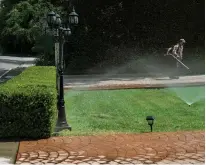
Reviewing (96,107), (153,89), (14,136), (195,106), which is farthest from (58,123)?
(153,89)

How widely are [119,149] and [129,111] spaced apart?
476 cm

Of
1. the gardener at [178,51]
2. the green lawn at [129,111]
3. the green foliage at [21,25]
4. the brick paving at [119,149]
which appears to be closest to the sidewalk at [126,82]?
the green lawn at [129,111]

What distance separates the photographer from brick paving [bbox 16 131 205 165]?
20.7 ft

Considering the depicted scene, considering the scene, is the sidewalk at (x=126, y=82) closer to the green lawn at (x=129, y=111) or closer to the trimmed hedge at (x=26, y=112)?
the green lawn at (x=129, y=111)

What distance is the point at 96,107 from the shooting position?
1252cm

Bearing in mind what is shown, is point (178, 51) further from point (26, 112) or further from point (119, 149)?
point (119, 149)

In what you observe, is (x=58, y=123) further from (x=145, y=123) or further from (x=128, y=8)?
(x=128, y=8)

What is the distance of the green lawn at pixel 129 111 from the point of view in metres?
9.30

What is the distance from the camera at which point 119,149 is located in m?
6.92

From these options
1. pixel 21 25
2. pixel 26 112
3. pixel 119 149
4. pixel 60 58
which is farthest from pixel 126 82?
pixel 21 25

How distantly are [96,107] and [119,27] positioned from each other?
13076 millimetres

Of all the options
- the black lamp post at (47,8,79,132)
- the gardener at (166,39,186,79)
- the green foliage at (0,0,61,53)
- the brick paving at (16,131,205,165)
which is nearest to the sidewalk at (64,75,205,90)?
the gardener at (166,39,186,79)

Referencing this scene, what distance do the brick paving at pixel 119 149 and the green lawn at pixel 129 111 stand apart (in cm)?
87

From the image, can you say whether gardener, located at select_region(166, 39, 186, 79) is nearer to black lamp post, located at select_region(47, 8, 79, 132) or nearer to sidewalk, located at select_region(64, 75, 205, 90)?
sidewalk, located at select_region(64, 75, 205, 90)
